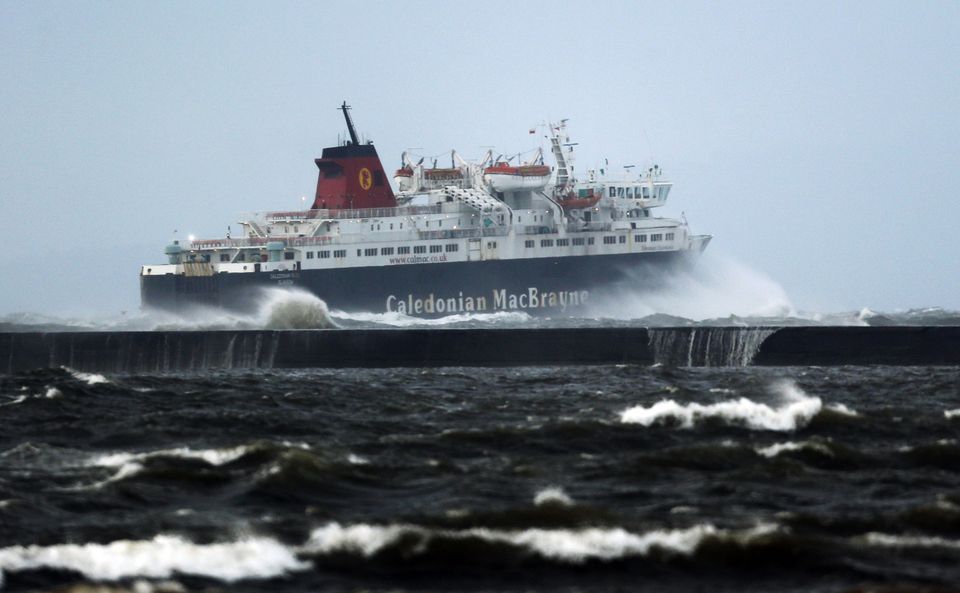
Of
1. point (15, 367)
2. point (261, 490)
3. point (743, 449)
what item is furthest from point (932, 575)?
point (15, 367)

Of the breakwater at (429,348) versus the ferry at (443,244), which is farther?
the ferry at (443,244)

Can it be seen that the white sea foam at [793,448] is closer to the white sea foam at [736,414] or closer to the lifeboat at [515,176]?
the white sea foam at [736,414]

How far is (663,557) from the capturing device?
30.7ft

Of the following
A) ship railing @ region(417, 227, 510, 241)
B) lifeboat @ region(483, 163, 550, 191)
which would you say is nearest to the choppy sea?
ship railing @ region(417, 227, 510, 241)

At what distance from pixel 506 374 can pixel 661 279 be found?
48324 millimetres

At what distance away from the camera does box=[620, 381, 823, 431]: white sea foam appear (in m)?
15.4

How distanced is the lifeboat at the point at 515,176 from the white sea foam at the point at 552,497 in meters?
55.6

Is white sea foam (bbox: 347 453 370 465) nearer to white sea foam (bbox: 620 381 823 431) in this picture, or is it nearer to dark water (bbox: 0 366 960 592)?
dark water (bbox: 0 366 960 592)

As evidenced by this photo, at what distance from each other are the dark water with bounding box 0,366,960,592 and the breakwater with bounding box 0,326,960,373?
18.8 feet

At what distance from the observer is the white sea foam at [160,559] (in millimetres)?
9156

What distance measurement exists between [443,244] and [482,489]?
172ft

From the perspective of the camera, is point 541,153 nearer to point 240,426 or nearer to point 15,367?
point 15,367

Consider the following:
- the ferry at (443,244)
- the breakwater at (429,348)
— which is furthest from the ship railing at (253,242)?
the breakwater at (429,348)

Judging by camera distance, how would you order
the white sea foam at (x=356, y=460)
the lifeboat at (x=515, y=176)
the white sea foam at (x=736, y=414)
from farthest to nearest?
the lifeboat at (x=515, y=176), the white sea foam at (x=736, y=414), the white sea foam at (x=356, y=460)
